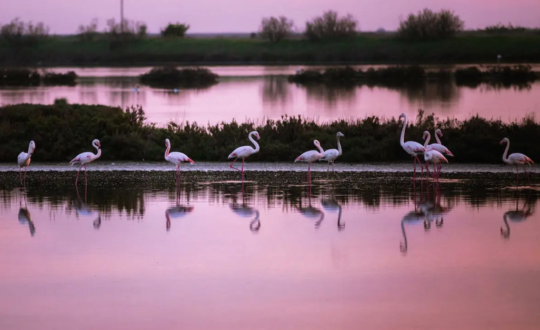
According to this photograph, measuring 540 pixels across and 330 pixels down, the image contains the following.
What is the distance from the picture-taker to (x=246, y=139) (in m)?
24.8

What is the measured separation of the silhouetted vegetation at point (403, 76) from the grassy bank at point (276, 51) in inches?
1088

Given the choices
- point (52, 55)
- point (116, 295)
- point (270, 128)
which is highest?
point (52, 55)

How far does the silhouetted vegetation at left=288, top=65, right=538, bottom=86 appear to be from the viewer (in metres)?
69.4

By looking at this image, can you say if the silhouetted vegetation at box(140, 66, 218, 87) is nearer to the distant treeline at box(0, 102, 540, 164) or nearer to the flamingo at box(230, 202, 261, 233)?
the distant treeline at box(0, 102, 540, 164)

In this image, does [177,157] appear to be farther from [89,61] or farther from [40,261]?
[89,61]

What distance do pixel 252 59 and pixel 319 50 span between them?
35.7 feet

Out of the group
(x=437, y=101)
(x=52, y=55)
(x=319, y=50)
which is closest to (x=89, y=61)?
(x=52, y=55)

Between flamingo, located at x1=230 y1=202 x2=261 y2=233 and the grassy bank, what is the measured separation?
8677 cm

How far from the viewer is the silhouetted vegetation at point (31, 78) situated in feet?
252

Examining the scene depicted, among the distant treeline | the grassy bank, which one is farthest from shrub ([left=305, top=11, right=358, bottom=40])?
the distant treeline

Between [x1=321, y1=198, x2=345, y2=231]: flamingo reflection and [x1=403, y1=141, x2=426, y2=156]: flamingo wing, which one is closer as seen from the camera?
[x1=321, y1=198, x2=345, y2=231]: flamingo reflection

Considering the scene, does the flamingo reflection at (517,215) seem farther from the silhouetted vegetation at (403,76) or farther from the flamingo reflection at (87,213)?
the silhouetted vegetation at (403,76)

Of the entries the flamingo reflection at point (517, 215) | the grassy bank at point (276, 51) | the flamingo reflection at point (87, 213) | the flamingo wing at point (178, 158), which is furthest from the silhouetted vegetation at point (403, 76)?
the flamingo reflection at point (87, 213)

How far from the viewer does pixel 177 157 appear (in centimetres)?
2030
